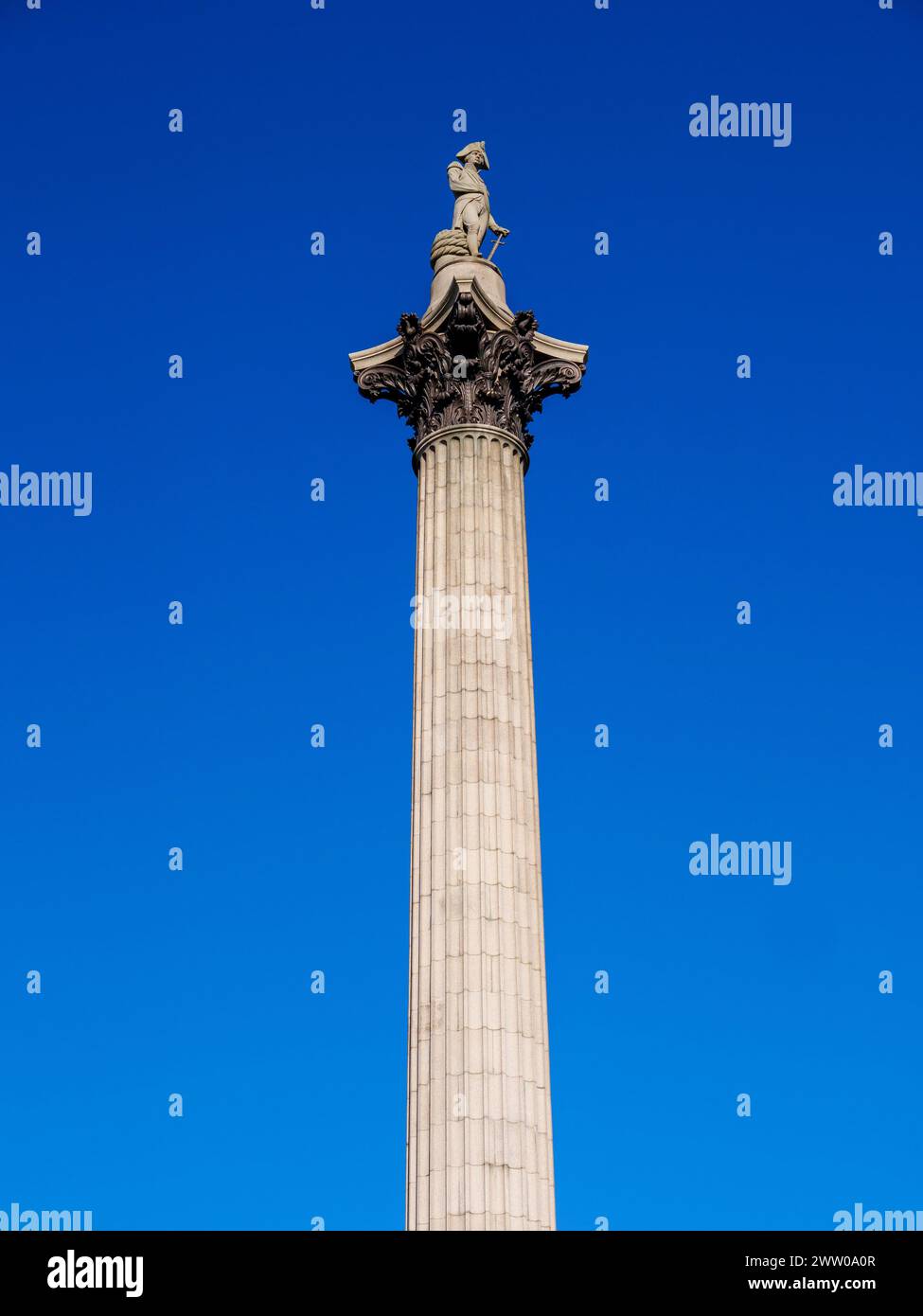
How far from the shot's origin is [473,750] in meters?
35.5

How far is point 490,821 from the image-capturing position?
34906mm

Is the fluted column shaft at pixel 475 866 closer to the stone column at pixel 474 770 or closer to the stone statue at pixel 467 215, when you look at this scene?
the stone column at pixel 474 770

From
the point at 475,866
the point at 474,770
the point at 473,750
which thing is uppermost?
the point at 473,750

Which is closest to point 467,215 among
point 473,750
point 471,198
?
point 471,198

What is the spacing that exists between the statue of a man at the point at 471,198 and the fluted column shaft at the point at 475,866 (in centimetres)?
637

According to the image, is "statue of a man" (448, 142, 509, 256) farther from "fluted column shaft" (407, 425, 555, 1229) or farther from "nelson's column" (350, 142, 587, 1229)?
"fluted column shaft" (407, 425, 555, 1229)

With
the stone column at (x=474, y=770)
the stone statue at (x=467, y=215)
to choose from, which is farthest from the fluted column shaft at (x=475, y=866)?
the stone statue at (x=467, y=215)

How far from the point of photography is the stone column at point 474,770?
31766 mm

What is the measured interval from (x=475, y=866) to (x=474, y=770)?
2.08 meters

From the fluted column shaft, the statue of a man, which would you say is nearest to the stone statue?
the statue of a man

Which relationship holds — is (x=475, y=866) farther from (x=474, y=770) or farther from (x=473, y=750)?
(x=473, y=750)
